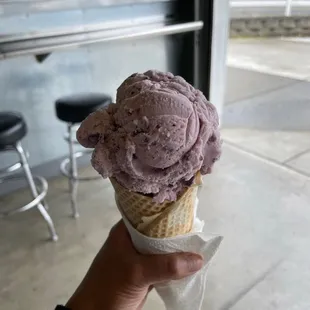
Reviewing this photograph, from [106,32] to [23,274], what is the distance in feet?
5.14

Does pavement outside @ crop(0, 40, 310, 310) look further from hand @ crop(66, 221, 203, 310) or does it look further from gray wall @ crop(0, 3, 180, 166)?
hand @ crop(66, 221, 203, 310)

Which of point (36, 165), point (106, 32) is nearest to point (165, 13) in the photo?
point (106, 32)

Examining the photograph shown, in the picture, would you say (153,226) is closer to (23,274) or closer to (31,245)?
(23,274)

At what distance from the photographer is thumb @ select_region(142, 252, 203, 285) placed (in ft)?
2.92

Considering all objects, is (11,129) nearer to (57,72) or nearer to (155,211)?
(57,72)

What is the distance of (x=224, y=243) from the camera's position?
2.30 meters

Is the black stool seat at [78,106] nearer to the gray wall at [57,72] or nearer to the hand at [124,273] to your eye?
the gray wall at [57,72]

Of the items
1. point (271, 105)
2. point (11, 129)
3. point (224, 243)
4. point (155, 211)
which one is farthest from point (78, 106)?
point (271, 105)

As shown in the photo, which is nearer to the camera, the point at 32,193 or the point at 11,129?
the point at 11,129

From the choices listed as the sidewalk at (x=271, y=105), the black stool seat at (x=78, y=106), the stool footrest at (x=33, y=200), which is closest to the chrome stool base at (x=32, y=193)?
the stool footrest at (x=33, y=200)

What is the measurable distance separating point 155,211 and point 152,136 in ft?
0.69

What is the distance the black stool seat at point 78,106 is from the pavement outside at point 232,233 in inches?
27.2

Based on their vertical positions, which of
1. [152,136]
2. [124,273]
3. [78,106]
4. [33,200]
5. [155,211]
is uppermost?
[152,136]

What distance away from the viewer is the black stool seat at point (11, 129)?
199cm
